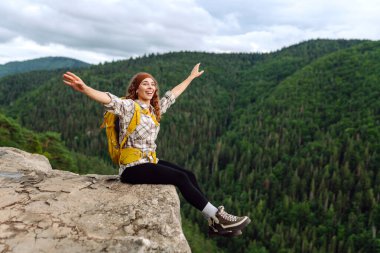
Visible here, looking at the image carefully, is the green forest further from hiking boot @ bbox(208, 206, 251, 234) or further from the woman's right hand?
the woman's right hand

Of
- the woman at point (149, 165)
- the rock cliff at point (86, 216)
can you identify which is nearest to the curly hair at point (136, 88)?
the woman at point (149, 165)

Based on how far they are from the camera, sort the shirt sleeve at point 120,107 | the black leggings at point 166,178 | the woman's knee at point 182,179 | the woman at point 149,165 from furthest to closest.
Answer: the woman's knee at point 182,179 → the black leggings at point 166,178 → the woman at point 149,165 → the shirt sleeve at point 120,107

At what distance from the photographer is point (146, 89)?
873 centimetres

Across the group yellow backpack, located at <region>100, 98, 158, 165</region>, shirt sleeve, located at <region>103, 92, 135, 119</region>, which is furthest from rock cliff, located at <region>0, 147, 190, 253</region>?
shirt sleeve, located at <region>103, 92, 135, 119</region>

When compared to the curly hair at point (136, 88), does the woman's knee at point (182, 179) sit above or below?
below

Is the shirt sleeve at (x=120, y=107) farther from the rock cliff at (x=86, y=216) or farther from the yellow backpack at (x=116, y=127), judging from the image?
the rock cliff at (x=86, y=216)

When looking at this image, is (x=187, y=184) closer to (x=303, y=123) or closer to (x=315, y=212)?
(x=315, y=212)

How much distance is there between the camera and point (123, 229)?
692cm

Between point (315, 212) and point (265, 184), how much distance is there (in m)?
24.0

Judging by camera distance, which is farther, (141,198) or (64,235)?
(141,198)

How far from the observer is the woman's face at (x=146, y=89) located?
8.73 metres

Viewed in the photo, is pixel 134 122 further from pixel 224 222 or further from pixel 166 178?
pixel 224 222

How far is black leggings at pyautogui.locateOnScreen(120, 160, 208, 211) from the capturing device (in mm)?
8211

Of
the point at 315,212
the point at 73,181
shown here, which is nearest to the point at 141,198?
the point at 73,181
